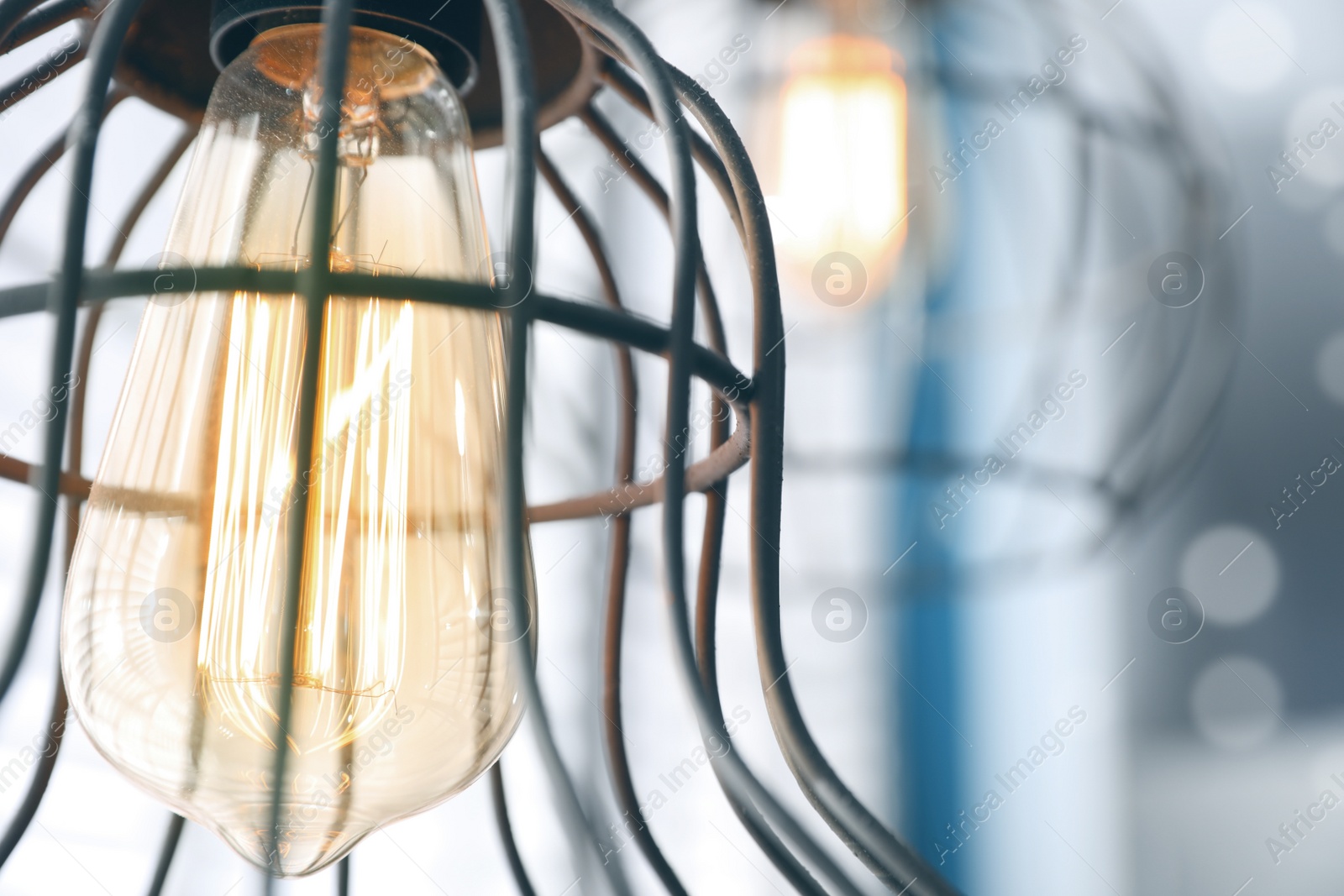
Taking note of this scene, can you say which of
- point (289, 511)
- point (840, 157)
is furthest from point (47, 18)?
point (840, 157)

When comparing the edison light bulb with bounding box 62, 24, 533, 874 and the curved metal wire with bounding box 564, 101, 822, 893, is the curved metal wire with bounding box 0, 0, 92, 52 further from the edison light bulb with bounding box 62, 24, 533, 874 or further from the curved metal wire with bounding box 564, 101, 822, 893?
the curved metal wire with bounding box 564, 101, 822, 893

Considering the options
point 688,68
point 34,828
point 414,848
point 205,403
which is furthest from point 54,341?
point 688,68

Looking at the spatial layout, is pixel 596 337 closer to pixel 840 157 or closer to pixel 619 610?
pixel 619 610

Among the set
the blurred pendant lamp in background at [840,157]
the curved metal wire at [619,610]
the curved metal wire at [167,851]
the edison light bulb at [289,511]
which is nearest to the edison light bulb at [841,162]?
the blurred pendant lamp in background at [840,157]

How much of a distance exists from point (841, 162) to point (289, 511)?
405mm

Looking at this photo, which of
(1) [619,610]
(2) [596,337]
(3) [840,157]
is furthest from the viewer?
(3) [840,157]

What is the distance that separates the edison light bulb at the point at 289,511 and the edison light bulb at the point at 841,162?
30cm

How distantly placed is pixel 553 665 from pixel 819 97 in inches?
25.5

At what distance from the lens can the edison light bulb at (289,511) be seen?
0.29 meters

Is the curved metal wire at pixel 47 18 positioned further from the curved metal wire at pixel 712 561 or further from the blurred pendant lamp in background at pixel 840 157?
the blurred pendant lamp in background at pixel 840 157

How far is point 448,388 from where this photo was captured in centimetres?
33

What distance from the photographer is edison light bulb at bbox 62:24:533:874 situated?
0.29 metres

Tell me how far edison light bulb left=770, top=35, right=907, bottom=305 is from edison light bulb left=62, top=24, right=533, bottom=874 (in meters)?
0.30

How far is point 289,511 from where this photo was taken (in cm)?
28
